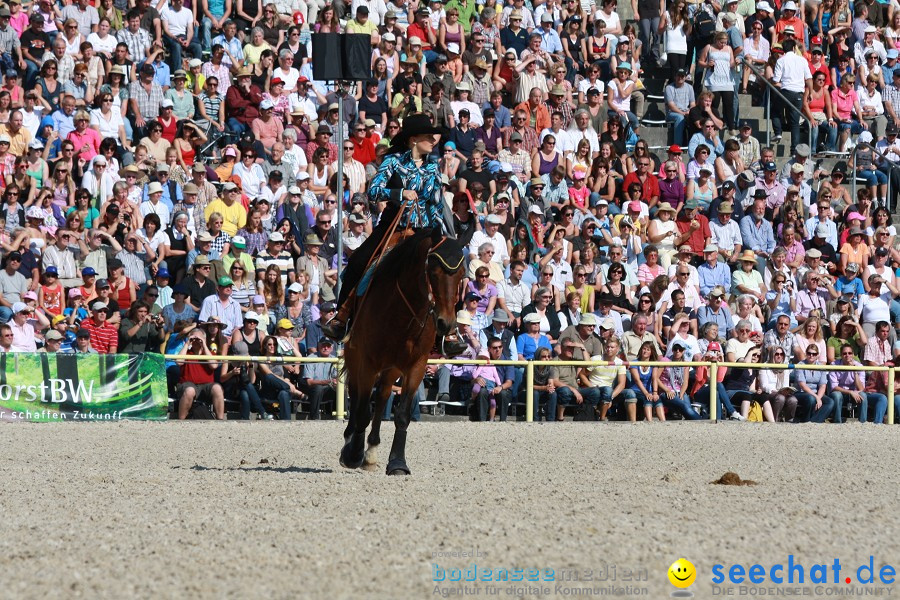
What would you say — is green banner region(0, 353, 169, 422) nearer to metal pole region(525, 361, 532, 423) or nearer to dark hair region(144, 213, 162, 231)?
dark hair region(144, 213, 162, 231)

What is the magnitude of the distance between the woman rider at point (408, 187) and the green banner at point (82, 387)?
22.2 ft

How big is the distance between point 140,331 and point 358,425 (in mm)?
7439

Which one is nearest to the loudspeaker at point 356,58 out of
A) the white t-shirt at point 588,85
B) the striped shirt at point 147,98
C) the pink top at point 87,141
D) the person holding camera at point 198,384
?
the person holding camera at point 198,384

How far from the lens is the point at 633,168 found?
23.2 metres

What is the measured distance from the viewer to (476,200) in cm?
2158

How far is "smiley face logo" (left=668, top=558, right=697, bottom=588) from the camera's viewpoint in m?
6.27

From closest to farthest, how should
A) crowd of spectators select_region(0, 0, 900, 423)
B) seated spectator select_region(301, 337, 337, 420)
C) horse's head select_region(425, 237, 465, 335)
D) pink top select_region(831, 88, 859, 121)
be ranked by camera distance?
1. horse's head select_region(425, 237, 465, 335)
2. seated spectator select_region(301, 337, 337, 420)
3. crowd of spectators select_region(0, 0, 900, 423)
4. pink top select_region(831, 88, 859, 121)

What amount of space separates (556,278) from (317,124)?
4.60 m

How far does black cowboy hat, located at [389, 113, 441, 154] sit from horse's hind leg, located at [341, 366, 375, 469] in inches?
74.1

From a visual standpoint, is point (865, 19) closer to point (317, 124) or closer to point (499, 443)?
point (317, 124)

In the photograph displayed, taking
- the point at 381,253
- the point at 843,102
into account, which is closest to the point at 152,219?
the point at 381,253

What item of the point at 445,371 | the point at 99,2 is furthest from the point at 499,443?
the point at 99,2

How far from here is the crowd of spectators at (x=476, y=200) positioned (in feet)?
61.7

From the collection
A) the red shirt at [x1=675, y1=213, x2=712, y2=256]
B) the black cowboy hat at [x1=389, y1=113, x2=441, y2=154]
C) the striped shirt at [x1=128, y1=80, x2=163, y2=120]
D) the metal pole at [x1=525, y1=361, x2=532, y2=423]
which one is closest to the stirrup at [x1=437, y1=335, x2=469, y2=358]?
the black cowboy hat at [x1=389, y1=113, x2=441, y2=154]
